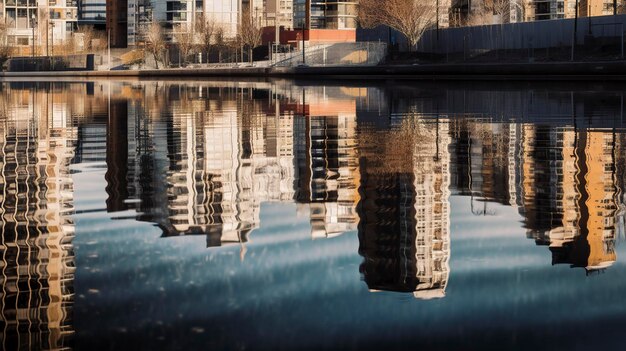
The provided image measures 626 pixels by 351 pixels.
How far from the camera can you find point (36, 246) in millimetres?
6262

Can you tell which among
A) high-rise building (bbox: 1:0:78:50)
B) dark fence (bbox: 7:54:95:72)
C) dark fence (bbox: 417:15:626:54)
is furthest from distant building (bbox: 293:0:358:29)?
dark fence (bbox: 417:15:626:54)

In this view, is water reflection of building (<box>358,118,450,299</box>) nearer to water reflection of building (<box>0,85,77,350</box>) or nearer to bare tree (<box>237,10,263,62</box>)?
water reflection of building (<box>0,85,77,350</box>)

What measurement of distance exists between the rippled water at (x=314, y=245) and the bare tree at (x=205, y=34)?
109m

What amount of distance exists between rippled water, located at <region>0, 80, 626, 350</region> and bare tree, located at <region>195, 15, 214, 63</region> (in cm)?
10886

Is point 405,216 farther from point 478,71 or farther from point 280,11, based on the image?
point 280,11

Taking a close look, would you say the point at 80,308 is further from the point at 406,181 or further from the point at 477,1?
the point at 477,1

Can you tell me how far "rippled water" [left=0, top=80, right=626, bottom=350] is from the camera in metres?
4.32

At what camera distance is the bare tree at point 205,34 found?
123m

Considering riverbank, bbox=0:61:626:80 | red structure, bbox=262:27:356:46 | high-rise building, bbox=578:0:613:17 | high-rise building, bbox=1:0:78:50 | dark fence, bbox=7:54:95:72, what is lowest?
riverbank, bbox=0:61:626:80

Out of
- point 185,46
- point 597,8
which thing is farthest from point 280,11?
point 597,8

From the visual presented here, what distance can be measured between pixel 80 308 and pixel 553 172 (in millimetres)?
7132

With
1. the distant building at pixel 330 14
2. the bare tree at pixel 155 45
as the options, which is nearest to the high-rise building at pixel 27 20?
the bare tree at pixel 155 45

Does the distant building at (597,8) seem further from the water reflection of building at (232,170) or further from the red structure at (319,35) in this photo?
the water reflection of building at (232,170)

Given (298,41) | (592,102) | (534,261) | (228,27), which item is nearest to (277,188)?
(534,261)
